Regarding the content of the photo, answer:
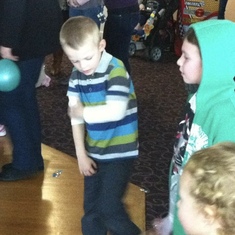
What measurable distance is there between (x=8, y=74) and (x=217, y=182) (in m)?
1.52

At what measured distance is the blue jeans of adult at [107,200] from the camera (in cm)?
192

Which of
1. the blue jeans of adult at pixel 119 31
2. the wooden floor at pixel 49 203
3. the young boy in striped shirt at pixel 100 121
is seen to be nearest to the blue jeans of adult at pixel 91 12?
the blue jeans of adult at pixel 119 31

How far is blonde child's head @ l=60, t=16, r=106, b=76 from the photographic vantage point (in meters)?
1.76

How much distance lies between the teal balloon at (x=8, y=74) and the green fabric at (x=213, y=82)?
1085 mm

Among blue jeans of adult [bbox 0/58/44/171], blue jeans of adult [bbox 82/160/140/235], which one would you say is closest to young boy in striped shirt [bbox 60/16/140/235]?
blue jeans of adult [bbox 82/160/140/235]

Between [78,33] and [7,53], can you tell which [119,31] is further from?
[78,33]

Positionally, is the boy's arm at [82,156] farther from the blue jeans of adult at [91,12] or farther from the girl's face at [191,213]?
the blue jeans of adult at [91,12]

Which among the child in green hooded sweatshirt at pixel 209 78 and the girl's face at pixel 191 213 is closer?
the girl's face at pixel 191 213

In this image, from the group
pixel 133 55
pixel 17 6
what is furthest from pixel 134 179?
pixel 133 55

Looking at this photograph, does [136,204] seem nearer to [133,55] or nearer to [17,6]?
[17,6]

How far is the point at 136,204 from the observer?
8.39 ft

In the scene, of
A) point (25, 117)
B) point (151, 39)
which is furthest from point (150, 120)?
point (151, 39)

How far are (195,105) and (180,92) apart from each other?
112 inches

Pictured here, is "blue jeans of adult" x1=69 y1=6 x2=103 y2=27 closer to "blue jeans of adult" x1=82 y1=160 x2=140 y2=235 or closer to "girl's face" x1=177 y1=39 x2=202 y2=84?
"blue jeans of adult" x1=82 y1=160 x2=140 y2=235
